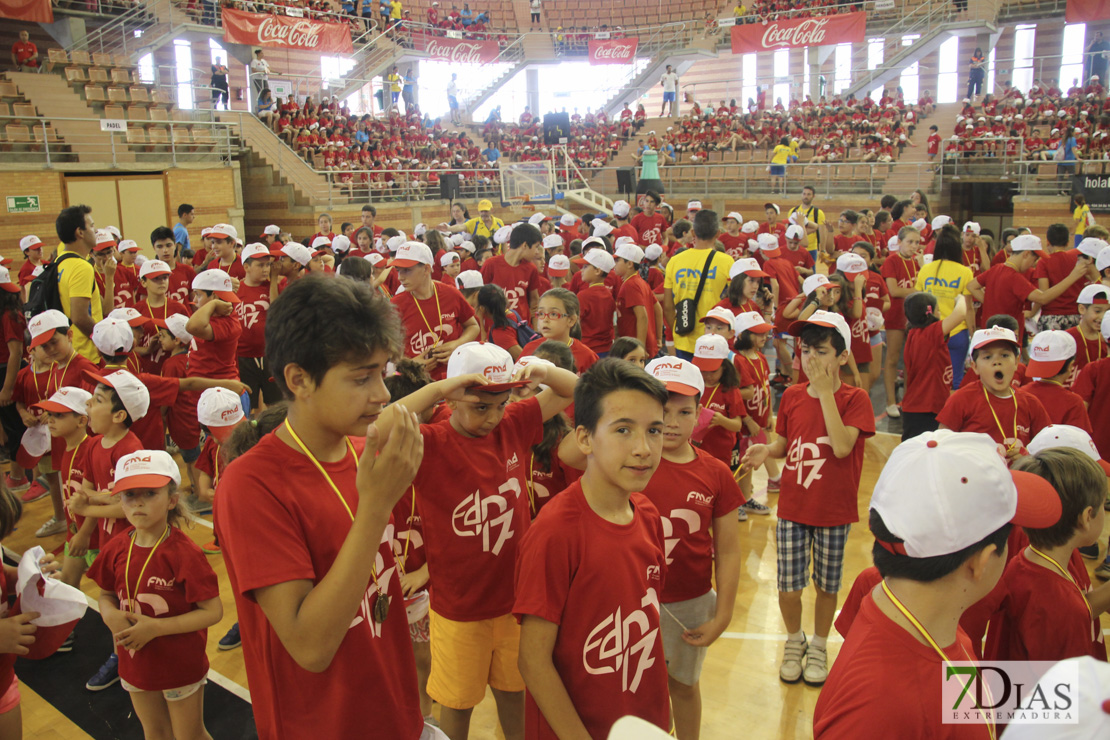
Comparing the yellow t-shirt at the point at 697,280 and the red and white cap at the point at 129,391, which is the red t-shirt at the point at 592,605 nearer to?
the red and white cap at the point at 129,391

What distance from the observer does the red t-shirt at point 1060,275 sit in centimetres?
740

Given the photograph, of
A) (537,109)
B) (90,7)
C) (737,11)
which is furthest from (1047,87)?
(90,7)

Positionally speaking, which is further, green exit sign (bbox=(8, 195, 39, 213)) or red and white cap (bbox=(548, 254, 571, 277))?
green exit sign (bbox=(8, 195, 39, 213))

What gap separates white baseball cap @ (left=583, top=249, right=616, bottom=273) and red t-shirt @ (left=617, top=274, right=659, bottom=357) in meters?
0.24

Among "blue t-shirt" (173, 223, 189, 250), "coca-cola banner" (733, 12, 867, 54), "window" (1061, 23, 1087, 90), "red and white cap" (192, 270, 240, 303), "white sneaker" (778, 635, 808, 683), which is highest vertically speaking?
"coca-cola banner" (733, 12, 867, 54)

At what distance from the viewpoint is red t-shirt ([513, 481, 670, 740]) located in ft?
7.18

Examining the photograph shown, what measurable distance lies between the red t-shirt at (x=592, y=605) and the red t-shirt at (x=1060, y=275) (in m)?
7.00

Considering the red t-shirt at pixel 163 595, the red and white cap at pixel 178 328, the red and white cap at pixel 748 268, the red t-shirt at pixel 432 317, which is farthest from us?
the red and white cap at pixel 748 268

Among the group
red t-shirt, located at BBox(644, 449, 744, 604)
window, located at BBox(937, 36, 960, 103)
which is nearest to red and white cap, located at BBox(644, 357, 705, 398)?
red t-shirt, located at BBox(644, 449, 744, 604)

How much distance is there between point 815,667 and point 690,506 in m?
1.60

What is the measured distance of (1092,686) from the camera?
105 cm

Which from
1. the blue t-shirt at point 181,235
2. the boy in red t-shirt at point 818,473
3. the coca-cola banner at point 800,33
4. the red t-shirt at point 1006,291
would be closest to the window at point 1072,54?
the coca-cola banner at point 800,33

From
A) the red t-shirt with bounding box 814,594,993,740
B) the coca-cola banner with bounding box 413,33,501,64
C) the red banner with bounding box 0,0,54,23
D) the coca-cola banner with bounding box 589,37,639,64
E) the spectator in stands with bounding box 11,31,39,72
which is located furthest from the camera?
the coca-cola banner with bounding box 589,37,639,64

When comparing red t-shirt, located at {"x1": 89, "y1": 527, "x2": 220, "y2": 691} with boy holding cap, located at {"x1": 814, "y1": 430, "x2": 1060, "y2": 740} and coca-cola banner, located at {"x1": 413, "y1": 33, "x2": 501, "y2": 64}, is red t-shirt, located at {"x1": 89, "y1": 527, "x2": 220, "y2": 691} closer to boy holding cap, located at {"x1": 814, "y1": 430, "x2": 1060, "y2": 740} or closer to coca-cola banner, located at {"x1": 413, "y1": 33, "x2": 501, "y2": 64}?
boy holding cap, located at {"x1": 814, "y1": 430, "x2": 1060, "y2": 740}
